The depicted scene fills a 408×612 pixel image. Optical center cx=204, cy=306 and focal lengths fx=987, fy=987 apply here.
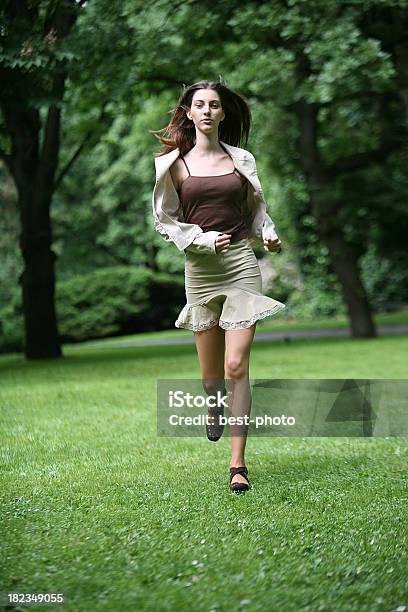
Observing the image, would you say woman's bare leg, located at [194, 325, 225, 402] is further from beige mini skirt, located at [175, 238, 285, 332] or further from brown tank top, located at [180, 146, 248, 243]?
brown tank top, located at [180, 146, 248, 243]

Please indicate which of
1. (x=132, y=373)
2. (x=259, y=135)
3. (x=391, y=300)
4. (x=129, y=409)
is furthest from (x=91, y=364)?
(x=391, y=300)

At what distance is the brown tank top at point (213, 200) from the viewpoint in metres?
5.85

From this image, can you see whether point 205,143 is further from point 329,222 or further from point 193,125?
point 329,222

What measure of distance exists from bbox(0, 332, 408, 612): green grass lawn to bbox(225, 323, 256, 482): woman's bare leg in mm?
257

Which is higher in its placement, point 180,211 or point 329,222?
point 180,211

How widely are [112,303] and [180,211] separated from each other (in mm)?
24075

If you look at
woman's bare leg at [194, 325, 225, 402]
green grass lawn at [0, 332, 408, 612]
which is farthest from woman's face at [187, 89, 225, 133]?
green grass lawn at [0, 332, 408, 612]

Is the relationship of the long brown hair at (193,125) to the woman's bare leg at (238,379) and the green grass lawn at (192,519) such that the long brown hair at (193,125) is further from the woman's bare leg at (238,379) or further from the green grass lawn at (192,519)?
the green grass lawn at (192,519)

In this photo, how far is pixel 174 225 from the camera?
5.76 meters

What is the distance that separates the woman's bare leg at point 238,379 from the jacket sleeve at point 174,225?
0.57 m

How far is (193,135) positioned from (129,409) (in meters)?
4.26

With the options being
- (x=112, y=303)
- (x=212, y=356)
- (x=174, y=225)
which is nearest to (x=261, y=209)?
(x=174, y=225)

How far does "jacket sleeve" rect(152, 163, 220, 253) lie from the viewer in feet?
18.5

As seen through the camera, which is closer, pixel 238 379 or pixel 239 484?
pixel 239 484
